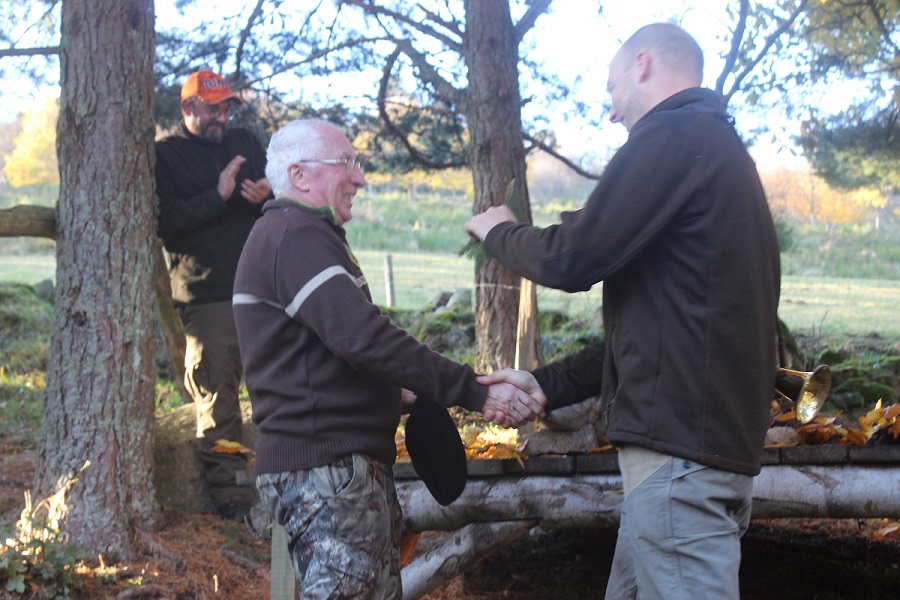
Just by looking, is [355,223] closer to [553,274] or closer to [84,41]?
[84,41]

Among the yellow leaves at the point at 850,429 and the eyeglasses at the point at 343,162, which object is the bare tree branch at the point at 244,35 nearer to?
the eyeglasses at the point at 343,162

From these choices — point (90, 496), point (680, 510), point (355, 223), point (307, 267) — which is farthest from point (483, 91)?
point (355, 223)

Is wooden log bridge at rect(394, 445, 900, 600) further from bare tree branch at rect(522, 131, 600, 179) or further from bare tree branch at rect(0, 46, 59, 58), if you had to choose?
bare tree branch at rect(522, 131, 600, 179)

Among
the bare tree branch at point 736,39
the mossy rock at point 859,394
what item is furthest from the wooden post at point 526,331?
the mossy rock at point 859,394

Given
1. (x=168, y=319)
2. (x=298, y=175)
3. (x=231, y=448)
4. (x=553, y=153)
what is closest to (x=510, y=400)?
(x=298, y=175)

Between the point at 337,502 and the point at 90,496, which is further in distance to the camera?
the point at 90,496

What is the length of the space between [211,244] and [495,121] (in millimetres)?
2756

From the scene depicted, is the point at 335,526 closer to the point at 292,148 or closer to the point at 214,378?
the point at 292,148

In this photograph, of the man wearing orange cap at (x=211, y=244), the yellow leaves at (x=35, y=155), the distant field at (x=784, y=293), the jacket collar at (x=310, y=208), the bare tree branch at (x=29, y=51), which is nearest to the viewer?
the jacket collar at (x=310, y=208)

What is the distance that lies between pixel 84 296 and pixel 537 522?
2.76m

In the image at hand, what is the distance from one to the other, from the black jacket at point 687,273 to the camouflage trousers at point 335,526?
2.69 feet

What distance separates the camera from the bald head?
2748 millimetres

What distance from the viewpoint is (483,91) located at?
291 inches

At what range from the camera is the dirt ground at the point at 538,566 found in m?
4.64
